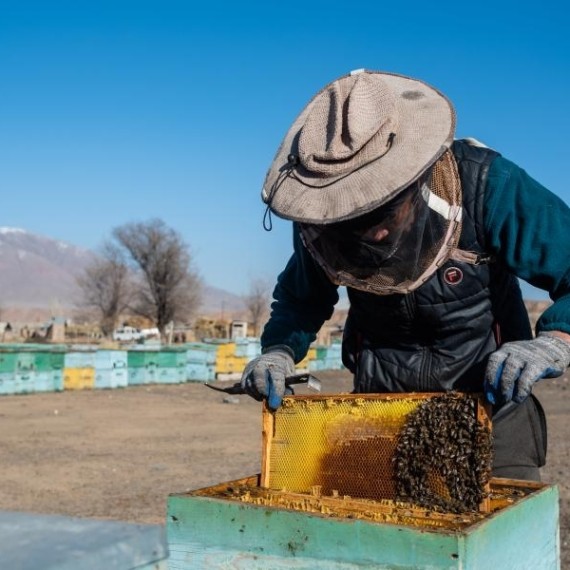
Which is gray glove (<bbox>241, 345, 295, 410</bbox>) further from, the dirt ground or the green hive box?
the dirt ground

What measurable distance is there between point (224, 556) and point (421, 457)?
0.55 meters

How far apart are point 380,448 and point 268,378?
0.36m

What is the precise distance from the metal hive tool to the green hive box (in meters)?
0.13

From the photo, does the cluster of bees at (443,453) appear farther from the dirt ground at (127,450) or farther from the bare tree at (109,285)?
the bare tree at (109,285)

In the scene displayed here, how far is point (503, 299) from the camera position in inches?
91.1

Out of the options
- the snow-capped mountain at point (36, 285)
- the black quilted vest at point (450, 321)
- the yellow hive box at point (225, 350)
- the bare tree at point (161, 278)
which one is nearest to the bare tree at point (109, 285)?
the bare tree at point (161, 278)

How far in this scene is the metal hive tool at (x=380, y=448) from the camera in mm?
1924

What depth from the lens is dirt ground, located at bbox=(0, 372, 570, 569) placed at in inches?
260

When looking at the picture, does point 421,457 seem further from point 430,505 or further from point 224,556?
point 224,556

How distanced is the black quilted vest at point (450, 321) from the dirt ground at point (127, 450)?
3173mm

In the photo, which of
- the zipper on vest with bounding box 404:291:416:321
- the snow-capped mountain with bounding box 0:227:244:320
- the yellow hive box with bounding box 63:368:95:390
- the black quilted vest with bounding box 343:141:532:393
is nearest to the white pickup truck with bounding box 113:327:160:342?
the yellow hive box with bounding box 63:368:95:390

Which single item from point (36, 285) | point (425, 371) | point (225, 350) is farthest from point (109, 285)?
point (36, 285)

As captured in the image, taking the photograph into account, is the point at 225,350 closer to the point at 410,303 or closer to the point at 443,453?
the point at 410,303

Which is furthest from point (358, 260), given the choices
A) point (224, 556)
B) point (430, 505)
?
point (224, 556)
